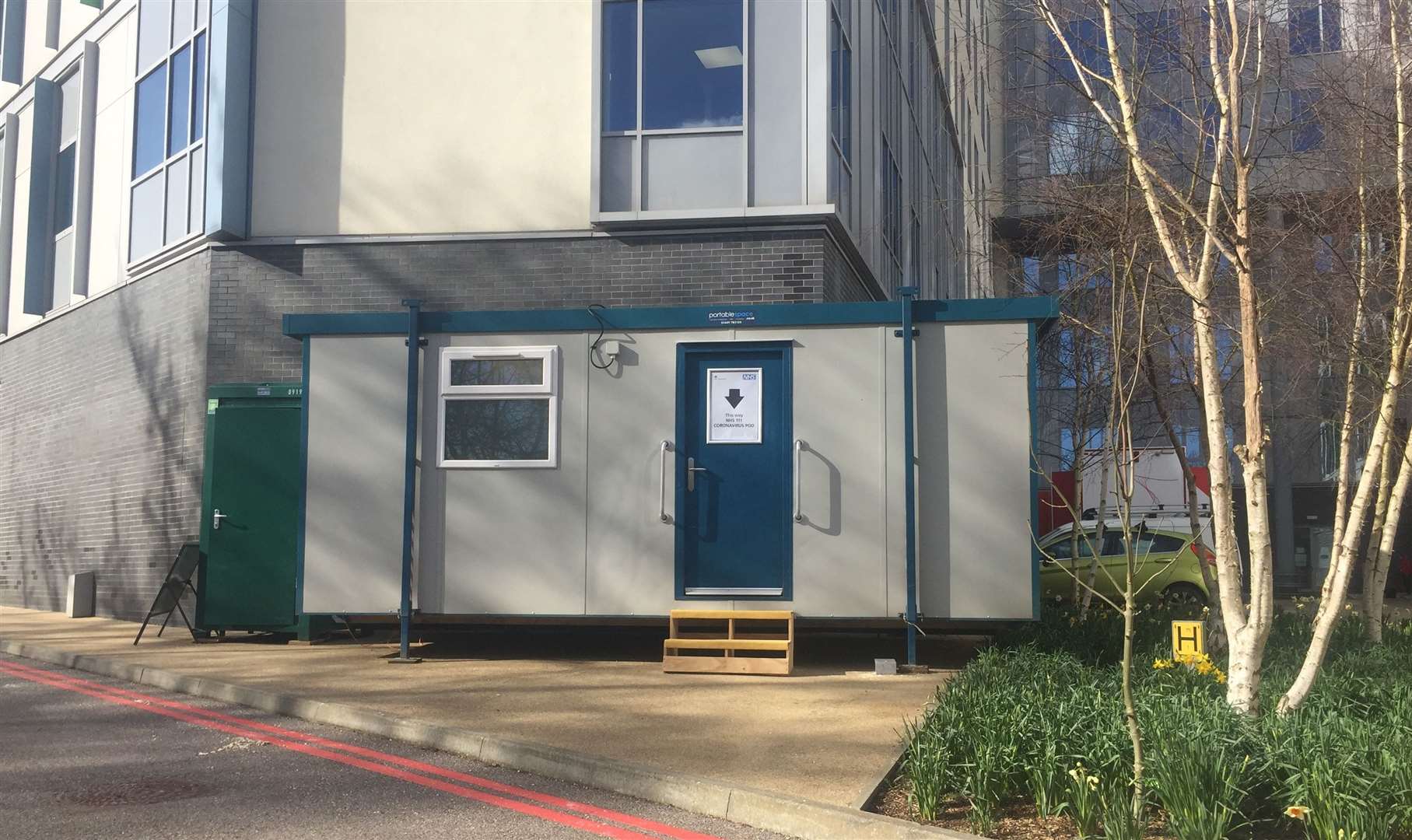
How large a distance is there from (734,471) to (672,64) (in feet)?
19.0

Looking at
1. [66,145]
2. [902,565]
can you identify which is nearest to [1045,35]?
[902,565]

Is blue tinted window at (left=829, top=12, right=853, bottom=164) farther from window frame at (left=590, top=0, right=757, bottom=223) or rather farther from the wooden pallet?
the wooden pallet

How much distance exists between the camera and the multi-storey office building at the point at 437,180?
14.2 metres

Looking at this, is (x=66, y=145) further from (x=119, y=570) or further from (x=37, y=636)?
(x=37, y=636)

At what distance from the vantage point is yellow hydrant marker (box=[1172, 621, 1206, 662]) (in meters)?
7.82

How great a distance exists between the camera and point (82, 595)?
17344 mm

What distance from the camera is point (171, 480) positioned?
51.5 ft

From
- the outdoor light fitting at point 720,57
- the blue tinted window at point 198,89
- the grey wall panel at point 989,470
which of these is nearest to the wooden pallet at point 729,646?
the grey wall panel at point 989,470

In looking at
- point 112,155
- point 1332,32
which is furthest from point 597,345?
point 112,155

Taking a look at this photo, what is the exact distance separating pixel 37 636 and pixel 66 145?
9.78m

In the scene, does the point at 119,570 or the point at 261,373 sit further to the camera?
the point at 119,570

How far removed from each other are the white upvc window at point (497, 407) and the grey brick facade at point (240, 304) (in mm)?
3358

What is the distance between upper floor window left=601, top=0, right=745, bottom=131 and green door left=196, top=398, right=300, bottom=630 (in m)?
5.07

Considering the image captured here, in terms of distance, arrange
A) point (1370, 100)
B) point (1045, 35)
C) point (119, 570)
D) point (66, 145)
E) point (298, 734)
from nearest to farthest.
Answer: point (298, 734) < point (1370, 100) < point (1045, 35) < point (119, 570) < point (66, 145)
